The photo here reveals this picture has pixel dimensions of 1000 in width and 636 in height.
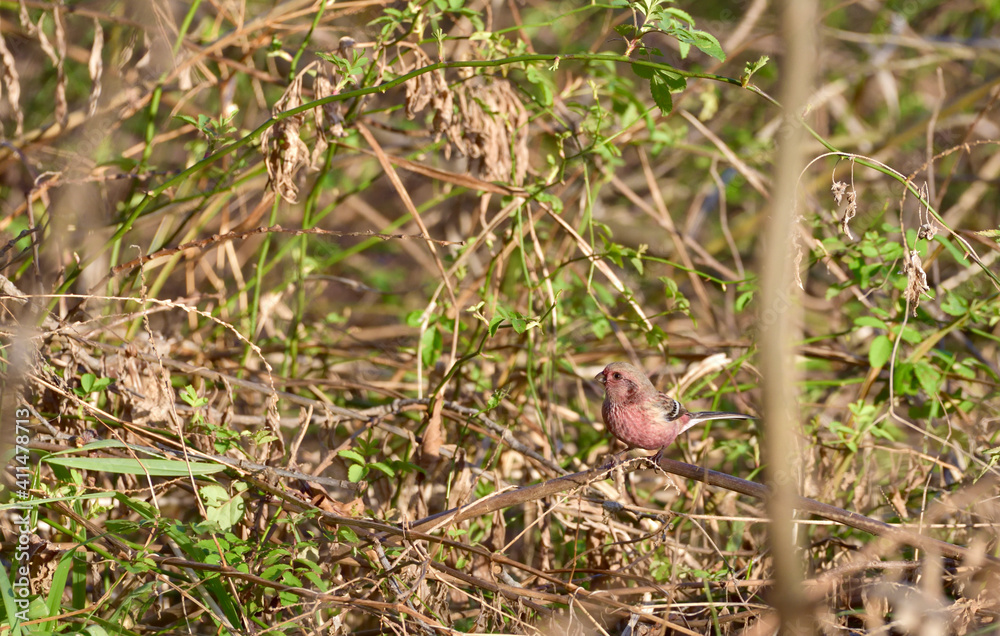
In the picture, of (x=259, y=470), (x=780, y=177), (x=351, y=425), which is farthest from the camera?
(x=351, y=425)

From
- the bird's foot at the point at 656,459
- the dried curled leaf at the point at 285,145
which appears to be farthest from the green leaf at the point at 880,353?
the dried curled leaf at the point at 285,145

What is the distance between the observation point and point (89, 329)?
3021 millimetres

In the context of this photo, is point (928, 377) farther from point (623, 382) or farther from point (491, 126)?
point (491, 126)

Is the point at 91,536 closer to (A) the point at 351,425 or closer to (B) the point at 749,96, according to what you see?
(A) the point at 351,425

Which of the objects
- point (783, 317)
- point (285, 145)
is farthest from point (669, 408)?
point (285, 145)

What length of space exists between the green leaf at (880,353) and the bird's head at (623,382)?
864mm

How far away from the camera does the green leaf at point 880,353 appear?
304cm

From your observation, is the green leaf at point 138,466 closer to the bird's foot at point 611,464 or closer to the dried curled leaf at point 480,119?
the bird's foot at point 611,464

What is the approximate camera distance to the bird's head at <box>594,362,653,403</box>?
9.50 feet

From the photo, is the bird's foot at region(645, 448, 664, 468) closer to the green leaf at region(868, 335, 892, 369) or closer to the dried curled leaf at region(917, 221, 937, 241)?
the green leaf at region(868, 335, 892, 369)

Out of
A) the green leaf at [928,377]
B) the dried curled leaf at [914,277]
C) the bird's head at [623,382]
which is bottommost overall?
the bird's head at [623,382]

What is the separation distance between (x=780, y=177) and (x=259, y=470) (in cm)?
183

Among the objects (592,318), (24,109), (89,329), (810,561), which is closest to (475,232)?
(592,318)

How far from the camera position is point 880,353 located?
120 inches
